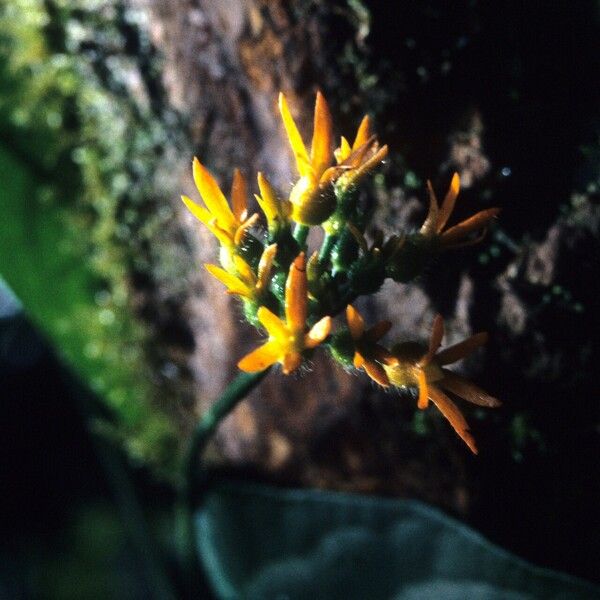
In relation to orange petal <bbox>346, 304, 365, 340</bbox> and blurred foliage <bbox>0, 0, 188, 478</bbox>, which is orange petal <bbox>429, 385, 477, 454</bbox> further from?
blurred foliage <bbox>0, 0, 188, 478</bbox>

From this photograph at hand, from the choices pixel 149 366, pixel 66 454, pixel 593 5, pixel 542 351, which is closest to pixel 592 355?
pixel 542 351

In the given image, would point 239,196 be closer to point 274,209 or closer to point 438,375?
point 274,209

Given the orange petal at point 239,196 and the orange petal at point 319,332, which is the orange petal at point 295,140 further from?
the orange petal at point 319,332

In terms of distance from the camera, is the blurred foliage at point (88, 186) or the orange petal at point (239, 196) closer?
the orange petal at point (239, 196)

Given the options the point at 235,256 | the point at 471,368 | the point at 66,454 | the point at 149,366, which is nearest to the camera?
the point at 235,256

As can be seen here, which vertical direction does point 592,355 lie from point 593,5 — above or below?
below

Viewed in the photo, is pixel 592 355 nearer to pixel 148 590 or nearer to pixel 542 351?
pixel 542 351

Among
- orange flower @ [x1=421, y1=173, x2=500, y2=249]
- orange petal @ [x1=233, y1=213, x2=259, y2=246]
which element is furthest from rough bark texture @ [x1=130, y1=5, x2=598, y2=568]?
orange petal @ [x1=233, y1=213, x2=259, y2=246]

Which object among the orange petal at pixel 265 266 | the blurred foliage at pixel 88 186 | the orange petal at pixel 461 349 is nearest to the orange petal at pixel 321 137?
the orange petal at pixel 265 266
